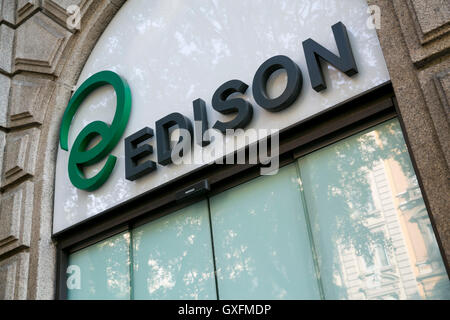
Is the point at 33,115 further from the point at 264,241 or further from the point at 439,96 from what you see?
the point at 439,96

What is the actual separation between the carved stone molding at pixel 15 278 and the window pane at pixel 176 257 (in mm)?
1186

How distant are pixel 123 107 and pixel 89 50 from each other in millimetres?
1301

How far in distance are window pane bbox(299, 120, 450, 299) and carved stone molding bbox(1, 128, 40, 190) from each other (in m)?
3.20

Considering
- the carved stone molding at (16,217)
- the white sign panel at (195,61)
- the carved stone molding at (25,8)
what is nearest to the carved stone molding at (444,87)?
the white sign panel at (195,61)

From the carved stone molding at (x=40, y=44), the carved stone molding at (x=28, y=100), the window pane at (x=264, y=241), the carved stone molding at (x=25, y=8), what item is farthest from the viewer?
the carved stone molding at (x=25, y=8)

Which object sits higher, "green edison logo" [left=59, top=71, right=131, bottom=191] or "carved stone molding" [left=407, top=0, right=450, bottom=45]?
"green edison logo" [left=59, top=71, right=131, bottom=191]

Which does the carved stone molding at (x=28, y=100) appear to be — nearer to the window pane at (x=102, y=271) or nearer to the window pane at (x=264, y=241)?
the window pane at (x=102, y=271)

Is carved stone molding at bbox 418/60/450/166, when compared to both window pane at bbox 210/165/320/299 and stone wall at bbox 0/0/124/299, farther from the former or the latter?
stone wall at bbox 0/0/124/299

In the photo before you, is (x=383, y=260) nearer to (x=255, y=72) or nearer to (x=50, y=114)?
(x=255, y=72)

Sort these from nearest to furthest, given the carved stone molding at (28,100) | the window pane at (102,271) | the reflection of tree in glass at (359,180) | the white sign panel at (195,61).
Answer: the reflection of tree in glass at (359,180) < the white sign panel at (195,61) < the window pane at (102,271) < the carved stone molding at (28,100)

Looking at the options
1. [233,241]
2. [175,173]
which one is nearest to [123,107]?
[175,173]

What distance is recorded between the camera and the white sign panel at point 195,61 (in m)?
4.00

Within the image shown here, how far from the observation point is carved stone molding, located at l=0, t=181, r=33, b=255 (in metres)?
5.34

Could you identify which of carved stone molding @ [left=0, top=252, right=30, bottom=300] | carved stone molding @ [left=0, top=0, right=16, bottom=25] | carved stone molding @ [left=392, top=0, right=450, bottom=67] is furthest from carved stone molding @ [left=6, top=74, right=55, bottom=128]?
carved stone molding @ [left=392, top=0, right=450, bottom=67]
